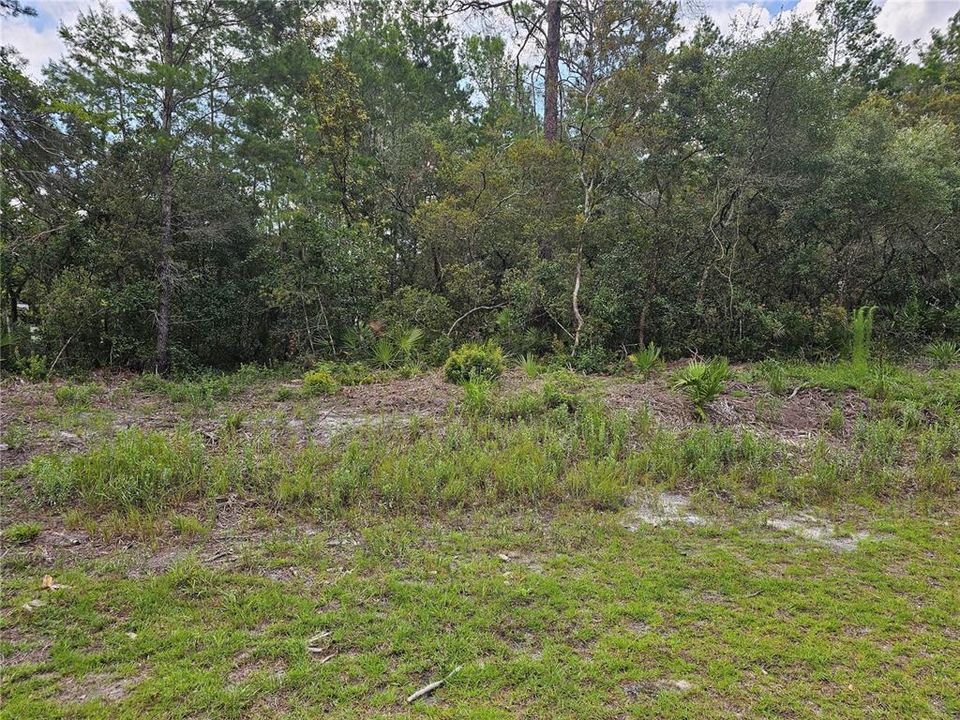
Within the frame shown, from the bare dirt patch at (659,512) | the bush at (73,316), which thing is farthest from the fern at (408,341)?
the bare dirt patch at (659,512)

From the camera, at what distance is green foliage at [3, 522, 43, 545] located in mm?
3214

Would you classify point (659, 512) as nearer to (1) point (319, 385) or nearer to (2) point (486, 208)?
(1) point (319, 385)

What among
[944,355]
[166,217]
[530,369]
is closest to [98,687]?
[530,369]

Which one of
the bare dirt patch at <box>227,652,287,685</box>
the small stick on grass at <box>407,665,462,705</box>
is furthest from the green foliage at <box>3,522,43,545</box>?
the small stick on grass at <box>407,665,462,705</box>

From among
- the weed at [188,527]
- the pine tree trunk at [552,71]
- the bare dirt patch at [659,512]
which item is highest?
the pine tree trunk at [552,71]

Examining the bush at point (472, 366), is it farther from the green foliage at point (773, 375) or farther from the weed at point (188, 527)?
the weed at point (188, 527)

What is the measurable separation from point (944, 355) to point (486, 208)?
294 inches

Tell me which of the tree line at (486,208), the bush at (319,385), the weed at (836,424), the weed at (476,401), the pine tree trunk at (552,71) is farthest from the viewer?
the pine tree trunk at (552,71)

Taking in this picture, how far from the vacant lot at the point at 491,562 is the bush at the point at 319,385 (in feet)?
3.78

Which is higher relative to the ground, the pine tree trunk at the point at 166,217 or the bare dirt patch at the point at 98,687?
the pine tree trunk at the point at 166,217

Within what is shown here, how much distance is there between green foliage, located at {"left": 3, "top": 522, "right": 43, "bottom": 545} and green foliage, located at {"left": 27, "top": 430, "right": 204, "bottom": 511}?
1.16ft

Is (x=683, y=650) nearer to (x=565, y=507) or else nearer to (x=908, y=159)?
(x=565, y=507)

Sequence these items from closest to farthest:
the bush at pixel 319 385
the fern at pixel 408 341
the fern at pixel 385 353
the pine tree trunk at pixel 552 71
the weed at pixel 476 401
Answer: the weed at pixel 476 401
the bush at pixel 319 385
the fern at pixel 385 353
the fern at pixel 408 341
the pine tree trunk at pixel 552 71

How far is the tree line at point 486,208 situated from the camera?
8305 mm
